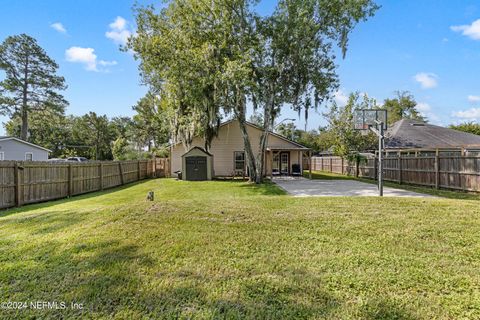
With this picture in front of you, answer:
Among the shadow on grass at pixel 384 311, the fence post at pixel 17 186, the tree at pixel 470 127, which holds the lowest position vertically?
the shadow on grass at pixel 384 311

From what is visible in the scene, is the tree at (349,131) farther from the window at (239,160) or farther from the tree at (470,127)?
the tree at (470,127)

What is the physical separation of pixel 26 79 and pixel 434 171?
112 ft

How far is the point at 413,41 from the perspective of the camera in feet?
45.7

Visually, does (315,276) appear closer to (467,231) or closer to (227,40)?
(467,231)

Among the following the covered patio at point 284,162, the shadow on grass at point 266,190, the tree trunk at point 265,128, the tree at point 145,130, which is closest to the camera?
the shadow on grass at point 266,190

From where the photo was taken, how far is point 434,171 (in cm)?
1231

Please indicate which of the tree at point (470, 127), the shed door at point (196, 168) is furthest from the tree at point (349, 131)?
the tree at point (470, 127)

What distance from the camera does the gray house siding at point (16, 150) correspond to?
782 inches

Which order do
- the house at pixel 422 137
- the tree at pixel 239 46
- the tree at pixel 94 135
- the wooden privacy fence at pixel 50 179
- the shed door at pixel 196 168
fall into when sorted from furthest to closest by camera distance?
the tree at pixel 94 135
the house at pixel 422 137
the shed door at pixel 196 168
the tree at pixel 239 46
the wooden privacy fence at pixel 50 179

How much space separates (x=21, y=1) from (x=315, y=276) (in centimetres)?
1103

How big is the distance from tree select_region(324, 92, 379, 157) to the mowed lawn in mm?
16621

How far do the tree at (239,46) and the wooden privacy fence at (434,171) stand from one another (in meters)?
5.98

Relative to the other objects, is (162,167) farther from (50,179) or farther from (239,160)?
(50,179)

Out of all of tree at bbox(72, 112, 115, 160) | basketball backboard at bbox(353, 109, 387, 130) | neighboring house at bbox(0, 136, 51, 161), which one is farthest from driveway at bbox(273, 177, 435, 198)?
tree at bbox(72, 112, 115, 160)
